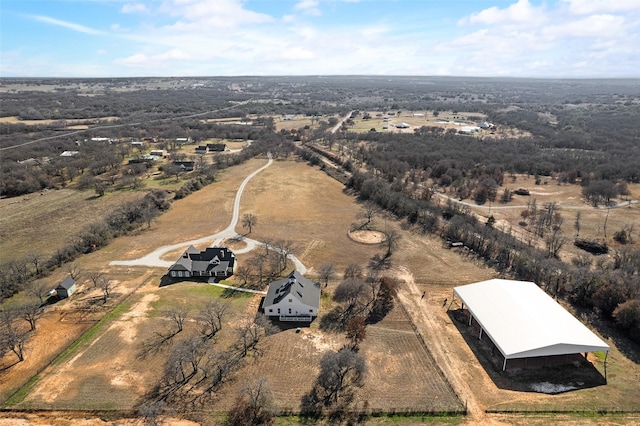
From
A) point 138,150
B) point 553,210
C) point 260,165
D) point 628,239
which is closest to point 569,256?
point 628,239

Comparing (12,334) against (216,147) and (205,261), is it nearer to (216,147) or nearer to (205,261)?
(205,261)

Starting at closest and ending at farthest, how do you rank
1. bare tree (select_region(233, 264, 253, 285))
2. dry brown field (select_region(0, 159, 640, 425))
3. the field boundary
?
the field boundary < dry brown field (select_region(0, 159, 640, 425)) < bare tree (select_region(233, 264, 253, 285))

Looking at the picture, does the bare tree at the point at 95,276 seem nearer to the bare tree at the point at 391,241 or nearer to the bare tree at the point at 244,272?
the bare tree at the point at 244,272

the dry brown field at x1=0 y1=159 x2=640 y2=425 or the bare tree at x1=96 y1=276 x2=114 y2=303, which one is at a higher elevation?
the bare tree at x1=96 y1=276 x2=114 y2=303

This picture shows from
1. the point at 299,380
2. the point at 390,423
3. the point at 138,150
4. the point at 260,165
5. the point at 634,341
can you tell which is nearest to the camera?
the point at 390,423

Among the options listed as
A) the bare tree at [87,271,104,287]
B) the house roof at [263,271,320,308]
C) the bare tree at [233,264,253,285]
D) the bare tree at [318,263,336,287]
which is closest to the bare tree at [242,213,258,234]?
the bare tree at [233,264,253,285]

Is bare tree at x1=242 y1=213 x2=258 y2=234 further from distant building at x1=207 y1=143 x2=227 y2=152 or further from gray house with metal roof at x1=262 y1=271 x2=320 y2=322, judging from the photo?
distant building at x1=207 y1=143 x2=227 y2=152

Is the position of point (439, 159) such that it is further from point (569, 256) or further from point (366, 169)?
point (569, 256)
